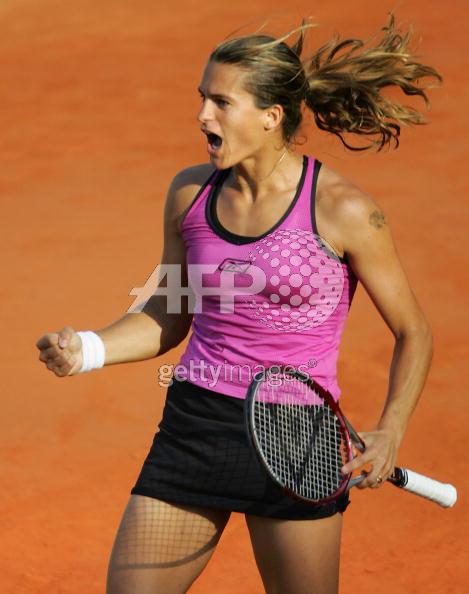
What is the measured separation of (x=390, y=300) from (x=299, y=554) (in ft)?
2.68

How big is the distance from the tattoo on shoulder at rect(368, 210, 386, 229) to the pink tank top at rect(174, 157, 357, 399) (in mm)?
154

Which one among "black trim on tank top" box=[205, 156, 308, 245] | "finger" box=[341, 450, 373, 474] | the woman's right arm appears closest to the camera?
"finger" box=[341, 450, 373, 474]

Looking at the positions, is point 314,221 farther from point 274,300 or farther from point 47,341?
point 47,341

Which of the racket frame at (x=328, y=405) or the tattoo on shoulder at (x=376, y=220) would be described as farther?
the tattoo on shoulder at (x=376, y=220)

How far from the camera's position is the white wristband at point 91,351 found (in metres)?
3.97

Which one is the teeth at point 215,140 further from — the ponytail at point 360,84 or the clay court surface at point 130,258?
the clay court surface at point 130,258

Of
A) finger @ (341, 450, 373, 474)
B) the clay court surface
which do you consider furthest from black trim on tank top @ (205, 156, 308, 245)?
the clay court surface

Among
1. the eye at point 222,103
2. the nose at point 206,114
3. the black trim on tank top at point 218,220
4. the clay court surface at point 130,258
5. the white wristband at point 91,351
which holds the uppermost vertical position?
the eye at point 222,103

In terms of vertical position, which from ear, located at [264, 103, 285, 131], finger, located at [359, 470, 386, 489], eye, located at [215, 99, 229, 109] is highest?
eye, located at [215, 99, 229, 109]

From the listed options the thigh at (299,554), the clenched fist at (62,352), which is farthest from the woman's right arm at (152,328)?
the thigh at (299,554)

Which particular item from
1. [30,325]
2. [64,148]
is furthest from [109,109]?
[30,325]

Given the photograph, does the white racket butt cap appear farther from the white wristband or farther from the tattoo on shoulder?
the white wristband

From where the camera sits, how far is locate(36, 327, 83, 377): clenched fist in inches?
151

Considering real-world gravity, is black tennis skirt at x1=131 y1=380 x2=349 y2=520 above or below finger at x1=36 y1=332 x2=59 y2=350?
below
